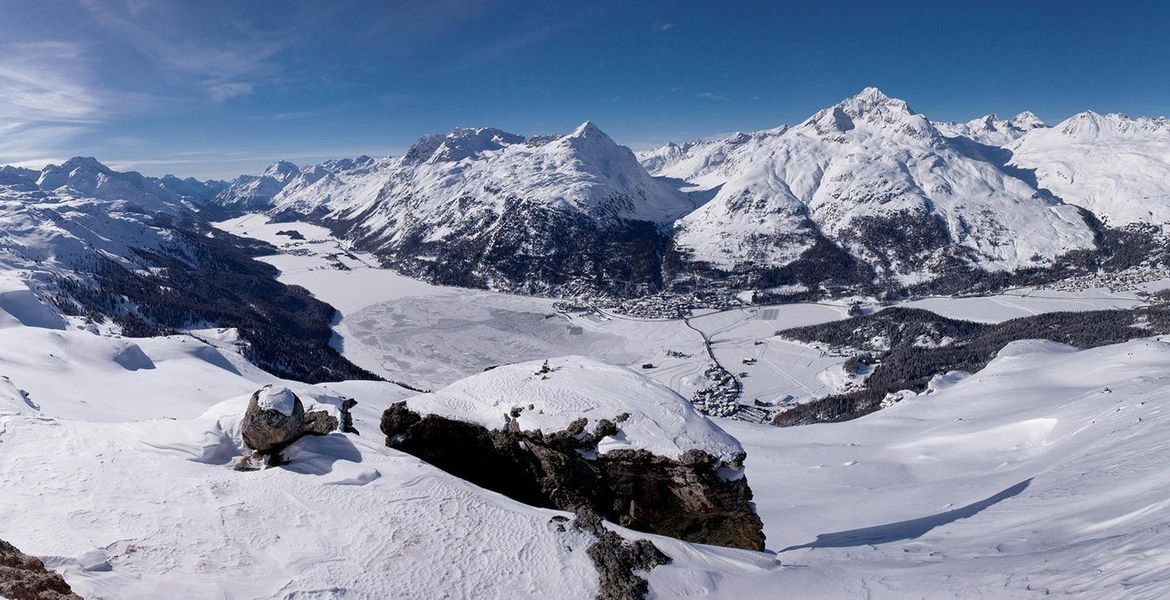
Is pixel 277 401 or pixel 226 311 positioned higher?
pixel 277 401

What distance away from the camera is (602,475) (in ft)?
71.9

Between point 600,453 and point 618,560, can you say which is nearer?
point 618,560

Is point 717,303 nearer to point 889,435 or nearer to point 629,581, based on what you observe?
point 889,435

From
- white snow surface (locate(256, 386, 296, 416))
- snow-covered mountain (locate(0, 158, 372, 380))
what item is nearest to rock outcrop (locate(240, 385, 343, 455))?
white snow surface (locate(256, 386, 296, 416))

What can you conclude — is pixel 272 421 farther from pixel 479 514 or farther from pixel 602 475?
pixel 602 475

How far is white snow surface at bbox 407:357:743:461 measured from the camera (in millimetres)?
21719

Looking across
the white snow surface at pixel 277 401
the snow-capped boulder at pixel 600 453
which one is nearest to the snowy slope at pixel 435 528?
the snow-capped boulder at pixel 600 453

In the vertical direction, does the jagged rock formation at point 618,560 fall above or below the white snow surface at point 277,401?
below

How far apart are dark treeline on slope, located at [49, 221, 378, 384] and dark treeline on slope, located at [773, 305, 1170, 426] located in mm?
92192

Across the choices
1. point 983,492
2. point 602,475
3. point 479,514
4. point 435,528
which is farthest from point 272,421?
point 983,492

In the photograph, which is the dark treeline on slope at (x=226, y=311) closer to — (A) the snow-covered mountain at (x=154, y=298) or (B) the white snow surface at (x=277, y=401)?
(A) the snow-covered mountain at (x=154, y=298)

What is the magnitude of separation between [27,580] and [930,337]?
493 feet

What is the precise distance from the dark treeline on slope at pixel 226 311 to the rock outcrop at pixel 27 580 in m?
93.5

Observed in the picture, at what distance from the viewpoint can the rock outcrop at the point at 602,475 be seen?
840 inches
